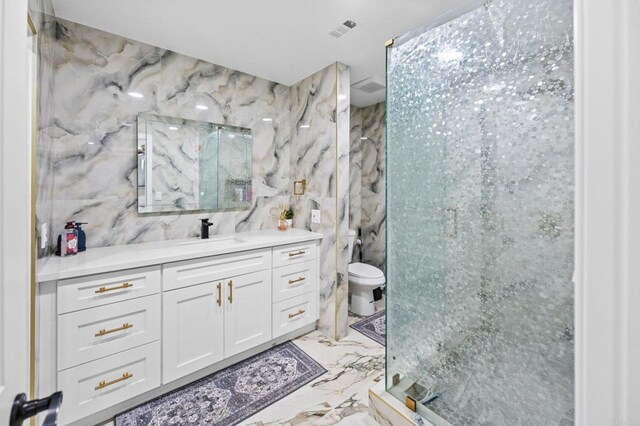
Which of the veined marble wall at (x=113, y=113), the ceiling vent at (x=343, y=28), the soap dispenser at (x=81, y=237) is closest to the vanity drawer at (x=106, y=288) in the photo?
the soap dispenser at (x=81, y=237)

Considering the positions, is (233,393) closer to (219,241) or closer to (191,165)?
(219,241)

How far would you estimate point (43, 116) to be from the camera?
1.47 meters

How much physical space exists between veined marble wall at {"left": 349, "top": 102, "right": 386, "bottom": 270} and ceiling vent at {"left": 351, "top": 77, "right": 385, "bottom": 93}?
1.82 feet

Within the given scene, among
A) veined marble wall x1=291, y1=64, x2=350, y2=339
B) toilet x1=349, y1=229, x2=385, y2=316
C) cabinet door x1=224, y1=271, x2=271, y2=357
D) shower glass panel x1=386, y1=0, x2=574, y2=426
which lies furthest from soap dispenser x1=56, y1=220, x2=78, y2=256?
toilet x1=349, y1=229, x2=385, y2=316

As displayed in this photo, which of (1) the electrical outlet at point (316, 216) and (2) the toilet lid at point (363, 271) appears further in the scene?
→ (2) the toilet lid at point (363, 271)

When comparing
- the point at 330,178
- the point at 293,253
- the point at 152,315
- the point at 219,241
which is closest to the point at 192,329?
the point at 152,315

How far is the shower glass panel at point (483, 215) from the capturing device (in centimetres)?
70

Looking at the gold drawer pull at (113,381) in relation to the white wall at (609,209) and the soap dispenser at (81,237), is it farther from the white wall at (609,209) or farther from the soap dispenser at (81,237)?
the white wall at (609,209)

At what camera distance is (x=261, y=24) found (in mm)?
1858

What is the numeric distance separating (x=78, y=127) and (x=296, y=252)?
1828mm

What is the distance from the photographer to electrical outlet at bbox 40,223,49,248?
1.43 m

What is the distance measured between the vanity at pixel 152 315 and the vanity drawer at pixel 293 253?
0.01 metres

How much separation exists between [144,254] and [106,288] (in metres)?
0.29

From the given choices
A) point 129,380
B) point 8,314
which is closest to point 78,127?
point 129,380
